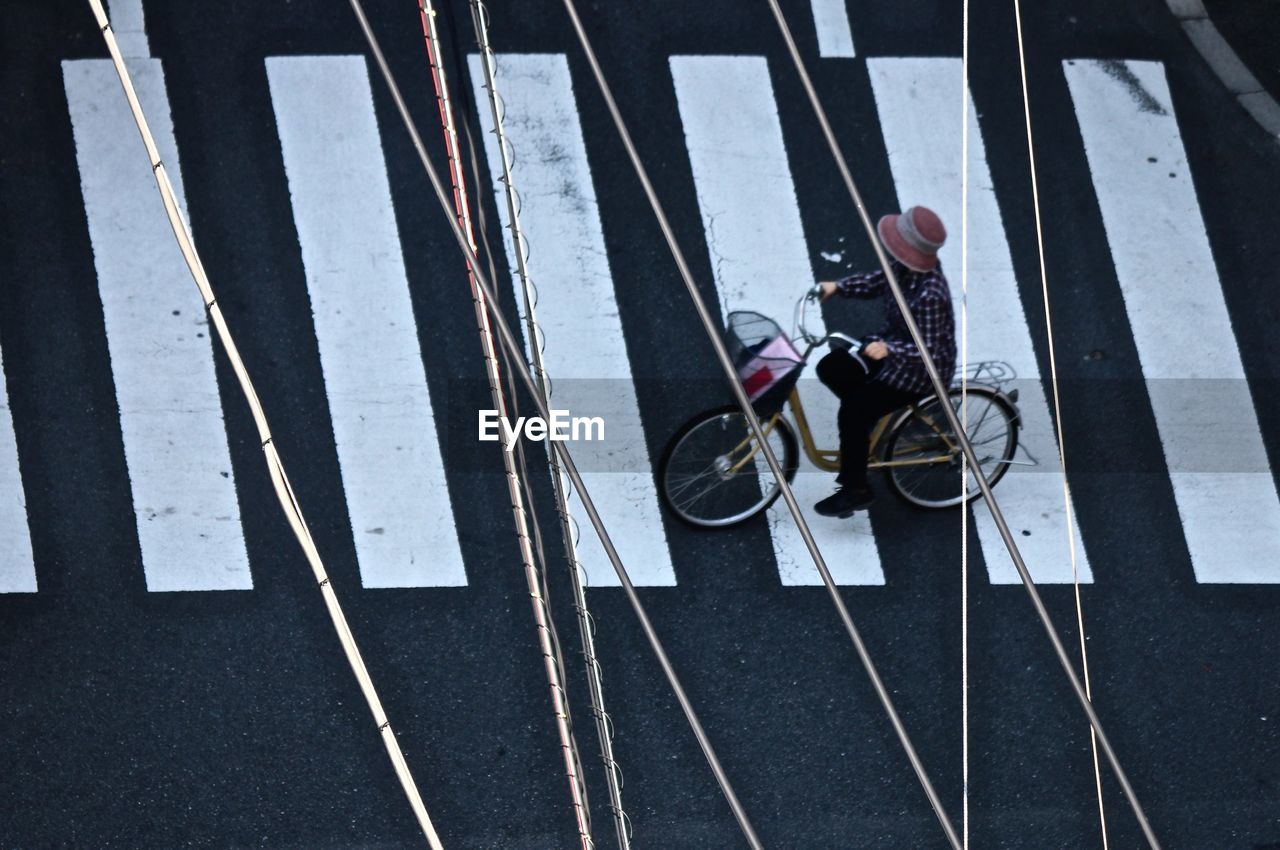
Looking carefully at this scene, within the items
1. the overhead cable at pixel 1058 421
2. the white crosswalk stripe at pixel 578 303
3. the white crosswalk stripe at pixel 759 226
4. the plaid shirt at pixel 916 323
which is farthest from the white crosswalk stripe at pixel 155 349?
the overhead cable at pixel 1058 421

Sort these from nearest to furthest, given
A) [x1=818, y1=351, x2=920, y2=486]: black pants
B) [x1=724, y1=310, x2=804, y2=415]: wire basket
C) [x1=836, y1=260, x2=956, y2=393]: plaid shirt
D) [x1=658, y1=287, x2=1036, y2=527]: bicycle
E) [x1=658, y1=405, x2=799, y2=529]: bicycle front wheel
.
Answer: [x1=836, y1=260, x2=956, y2=393]: plaid shirt < [x1=724, y1=310, x2=804, y2=415]: wire basket < [x1=658, y1=287, x2=1036, y2=527]: bicycle < [x1=818, y1=351, x2=920, y2=486]: black pants < [x1=658, y1=405, x2=799, y2=529]: bicycle front wheel

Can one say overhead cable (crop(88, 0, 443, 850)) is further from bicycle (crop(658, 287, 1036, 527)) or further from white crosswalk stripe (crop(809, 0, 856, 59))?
white crosswalk stripe (crop(809, 0, 856, 59))

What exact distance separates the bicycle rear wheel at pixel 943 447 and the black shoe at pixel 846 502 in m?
0.22

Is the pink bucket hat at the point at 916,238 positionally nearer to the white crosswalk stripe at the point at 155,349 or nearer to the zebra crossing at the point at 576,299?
the zebra crossing at the point at 576,299

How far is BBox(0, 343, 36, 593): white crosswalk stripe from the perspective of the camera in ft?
25.8

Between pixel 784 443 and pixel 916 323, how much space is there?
41.0 inches

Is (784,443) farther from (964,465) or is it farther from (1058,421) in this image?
(1058,421)

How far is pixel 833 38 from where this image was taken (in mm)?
9914

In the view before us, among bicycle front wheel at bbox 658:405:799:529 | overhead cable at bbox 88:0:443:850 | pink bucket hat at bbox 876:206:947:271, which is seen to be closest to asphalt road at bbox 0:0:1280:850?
bicycle front wheel at bbox 658:405:799:529

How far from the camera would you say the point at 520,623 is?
7.94 m

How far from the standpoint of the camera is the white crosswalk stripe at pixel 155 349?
805 centimetres

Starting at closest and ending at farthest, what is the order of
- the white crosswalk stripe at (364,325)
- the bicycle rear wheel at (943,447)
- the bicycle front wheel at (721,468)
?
the bicycle front wheel at (721,468) → the bicycle rear wheel at (943,447) → the white crosswalk stripe at (364,325)

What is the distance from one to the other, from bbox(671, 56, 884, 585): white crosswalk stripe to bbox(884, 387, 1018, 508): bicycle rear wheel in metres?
0.39

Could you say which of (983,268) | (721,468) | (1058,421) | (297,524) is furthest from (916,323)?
(297,524)
